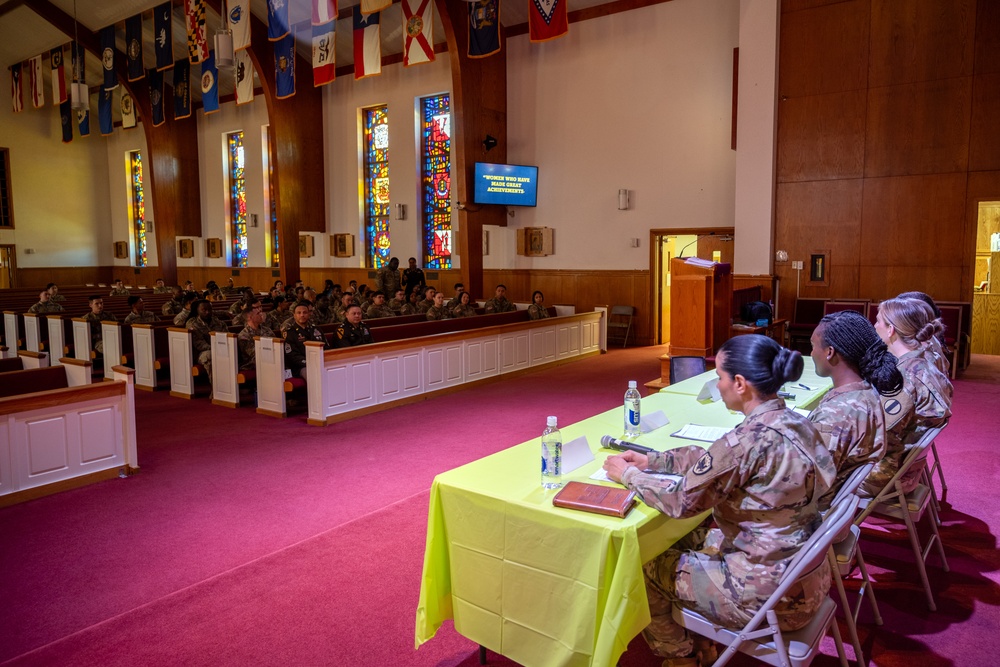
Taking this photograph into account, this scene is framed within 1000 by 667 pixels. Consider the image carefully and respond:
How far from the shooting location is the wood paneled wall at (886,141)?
9438 mm

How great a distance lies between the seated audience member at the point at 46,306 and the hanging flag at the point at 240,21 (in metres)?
5.65

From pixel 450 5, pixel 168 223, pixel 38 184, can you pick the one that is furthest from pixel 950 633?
pixel 38 184

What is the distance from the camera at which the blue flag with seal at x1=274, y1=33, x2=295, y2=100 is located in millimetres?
14344

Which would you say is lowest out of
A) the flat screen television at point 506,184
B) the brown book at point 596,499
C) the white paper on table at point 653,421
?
the brown book at point 596,499

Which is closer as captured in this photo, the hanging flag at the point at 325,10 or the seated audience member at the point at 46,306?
the seated audience member at the point at 46,306

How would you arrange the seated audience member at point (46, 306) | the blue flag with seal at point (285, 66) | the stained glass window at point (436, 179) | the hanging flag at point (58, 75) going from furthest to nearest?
the hanging flag at point (58, 75), the stained glass window at point (436, 179), the blue flag with seal at point (285, 66), the seated audience member at point (46, 306)

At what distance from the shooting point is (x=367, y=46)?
1271cm

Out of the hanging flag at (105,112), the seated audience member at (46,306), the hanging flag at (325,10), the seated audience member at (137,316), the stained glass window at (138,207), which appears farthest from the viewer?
the stained glass window at (138,207)

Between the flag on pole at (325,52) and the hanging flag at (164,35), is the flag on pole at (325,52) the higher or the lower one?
the lower one

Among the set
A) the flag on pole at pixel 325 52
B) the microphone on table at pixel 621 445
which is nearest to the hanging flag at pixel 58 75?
the flag on pole at pixel 325 52

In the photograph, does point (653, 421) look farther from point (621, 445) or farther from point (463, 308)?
point (463, 308)

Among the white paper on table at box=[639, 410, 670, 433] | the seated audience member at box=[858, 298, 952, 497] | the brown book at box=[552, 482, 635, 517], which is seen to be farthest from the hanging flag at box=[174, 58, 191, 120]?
the brown book at box=[552, 482, 635, 517]

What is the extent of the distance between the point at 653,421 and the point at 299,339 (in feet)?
16.5

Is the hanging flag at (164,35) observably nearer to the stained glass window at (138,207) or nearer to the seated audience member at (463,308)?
the seated audience member at (463,308)
